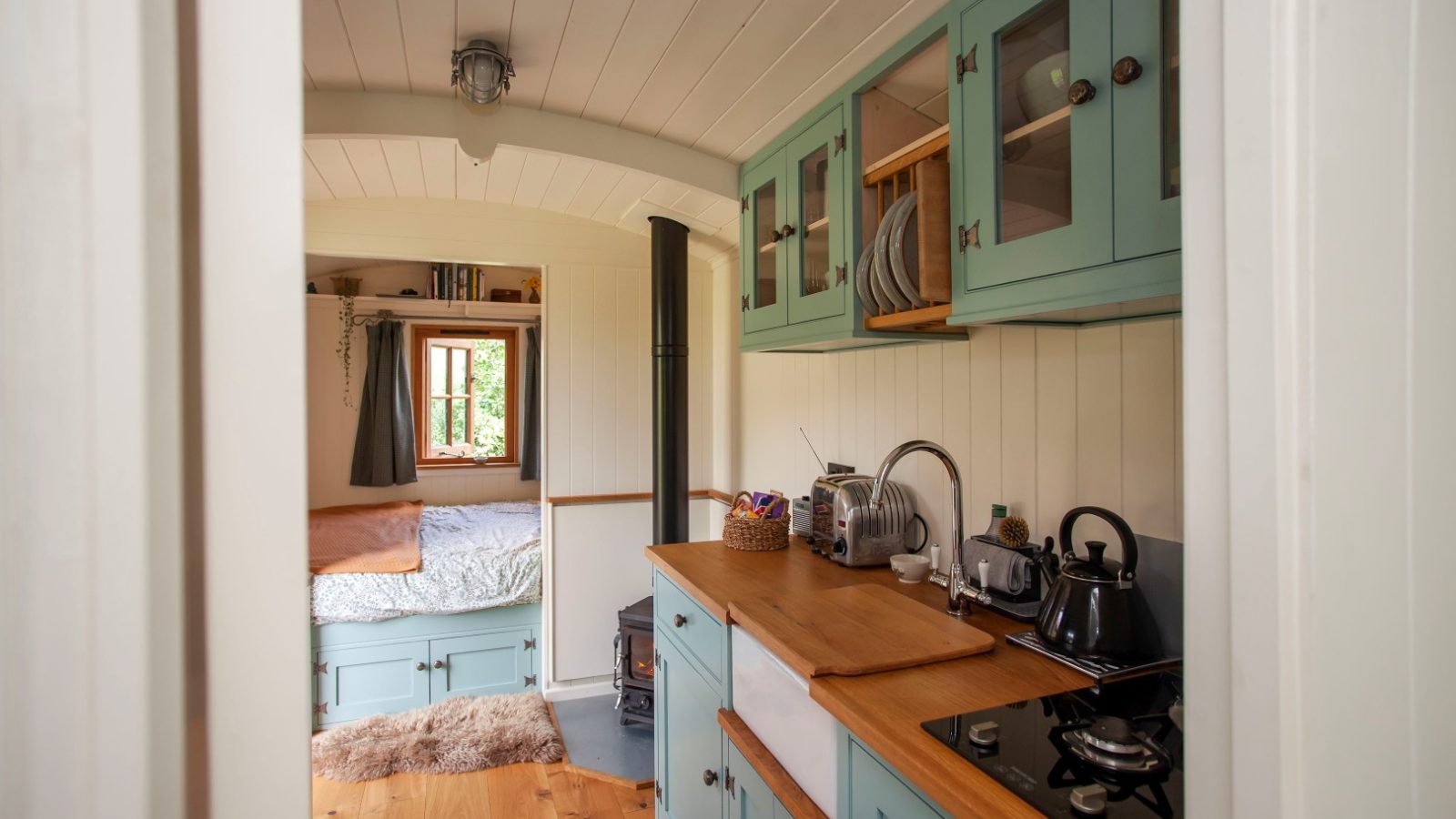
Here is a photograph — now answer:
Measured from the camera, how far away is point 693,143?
2676 millimetres

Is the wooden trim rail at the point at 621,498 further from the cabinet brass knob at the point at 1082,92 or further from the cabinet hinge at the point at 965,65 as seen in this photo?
the cabinet brass knob at the point at 1082,92

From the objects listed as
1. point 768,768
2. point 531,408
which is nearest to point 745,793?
point 768,768

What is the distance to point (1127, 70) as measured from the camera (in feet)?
3.74

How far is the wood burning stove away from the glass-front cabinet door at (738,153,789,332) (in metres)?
1.44

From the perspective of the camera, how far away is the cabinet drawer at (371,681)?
3.38 m

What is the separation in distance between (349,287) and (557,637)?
275 cm

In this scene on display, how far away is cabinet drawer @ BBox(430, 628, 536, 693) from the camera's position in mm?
3533

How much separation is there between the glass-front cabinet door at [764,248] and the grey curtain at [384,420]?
317cm

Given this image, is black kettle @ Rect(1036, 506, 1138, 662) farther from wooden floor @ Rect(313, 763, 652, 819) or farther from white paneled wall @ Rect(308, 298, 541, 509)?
white paneled wall @ Rect(308, 298, 541, 509)

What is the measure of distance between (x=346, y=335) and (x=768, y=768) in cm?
438

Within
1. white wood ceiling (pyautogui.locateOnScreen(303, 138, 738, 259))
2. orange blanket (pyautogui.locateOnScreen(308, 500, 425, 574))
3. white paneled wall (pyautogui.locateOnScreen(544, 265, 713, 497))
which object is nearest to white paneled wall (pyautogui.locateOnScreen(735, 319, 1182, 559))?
white wood ceiling (pyautogui.locateOnScreen(303, 138, 738, 259))

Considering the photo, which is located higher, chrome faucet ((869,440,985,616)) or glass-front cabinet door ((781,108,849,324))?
glass-front cabinet door ((781,108,849,324))
